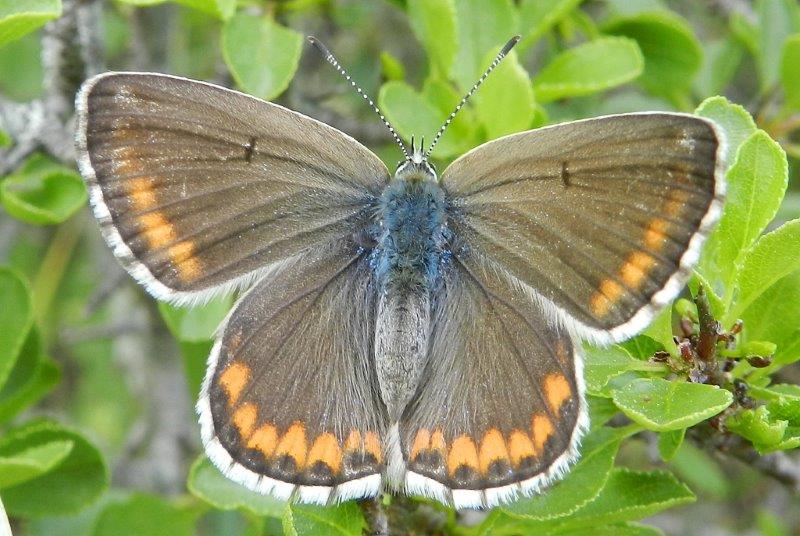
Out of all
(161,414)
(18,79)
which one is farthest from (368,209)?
(18,79)

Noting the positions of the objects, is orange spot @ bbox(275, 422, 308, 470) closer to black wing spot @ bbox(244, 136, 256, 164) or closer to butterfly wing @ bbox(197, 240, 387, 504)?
butterfly wing @ bbox(197, 240, 387, 504)

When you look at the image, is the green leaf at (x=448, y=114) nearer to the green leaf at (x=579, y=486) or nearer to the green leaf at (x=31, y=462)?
the green leaf at (x=579, y=486)

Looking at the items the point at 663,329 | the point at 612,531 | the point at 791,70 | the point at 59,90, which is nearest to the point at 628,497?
the point at 612,531

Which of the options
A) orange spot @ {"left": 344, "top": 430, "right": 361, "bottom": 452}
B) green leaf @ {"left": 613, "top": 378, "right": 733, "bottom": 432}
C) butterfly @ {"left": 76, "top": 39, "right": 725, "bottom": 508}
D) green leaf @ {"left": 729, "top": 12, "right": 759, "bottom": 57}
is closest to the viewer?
green leaf @ {"left": 613, "top": 378, "right": 733, "bottom": 432}

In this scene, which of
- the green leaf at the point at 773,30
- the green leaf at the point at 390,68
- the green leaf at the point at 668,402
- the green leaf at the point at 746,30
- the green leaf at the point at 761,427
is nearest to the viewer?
the green leaf at the point at 668,402

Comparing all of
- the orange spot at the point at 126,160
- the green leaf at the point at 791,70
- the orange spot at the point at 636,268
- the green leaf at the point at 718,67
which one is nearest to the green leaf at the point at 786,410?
the orange spot at the point at 636,268

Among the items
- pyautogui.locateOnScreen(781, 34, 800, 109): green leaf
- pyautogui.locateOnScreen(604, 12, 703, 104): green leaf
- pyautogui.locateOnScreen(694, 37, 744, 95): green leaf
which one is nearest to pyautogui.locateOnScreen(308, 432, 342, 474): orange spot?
pyautogui.locateOnScreen(604, 12, 703, 104): green leaf

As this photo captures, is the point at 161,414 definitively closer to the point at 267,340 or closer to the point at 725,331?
the point at 267,340
